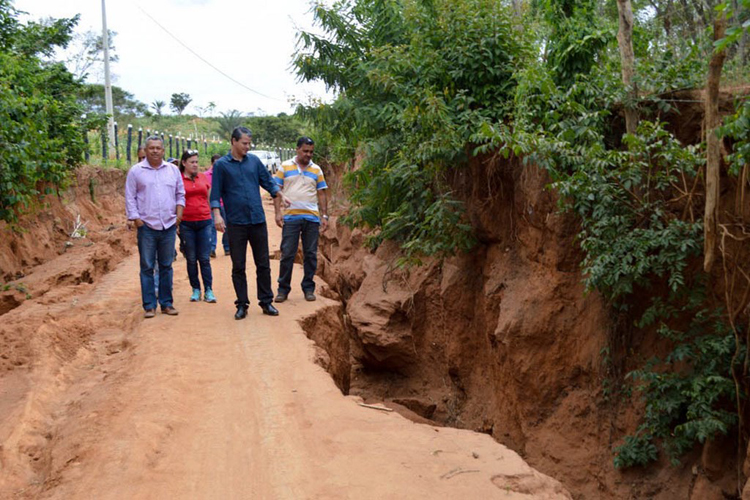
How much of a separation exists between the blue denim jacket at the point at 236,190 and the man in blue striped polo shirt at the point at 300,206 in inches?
24.8

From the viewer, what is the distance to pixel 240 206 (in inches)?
286

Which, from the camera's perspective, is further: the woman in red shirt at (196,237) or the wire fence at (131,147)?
the wire fence at (131,147)

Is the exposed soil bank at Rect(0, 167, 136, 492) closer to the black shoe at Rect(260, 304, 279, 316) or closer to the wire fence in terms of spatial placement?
the black shoe at Rect(260, 304, 279, 316)

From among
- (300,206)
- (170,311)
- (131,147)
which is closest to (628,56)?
(300,206)

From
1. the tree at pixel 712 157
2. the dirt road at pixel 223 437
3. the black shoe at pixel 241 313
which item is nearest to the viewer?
the dirt road at pixel 223 437

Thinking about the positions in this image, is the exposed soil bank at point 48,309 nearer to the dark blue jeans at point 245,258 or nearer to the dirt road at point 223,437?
the dirt road at point 223,437

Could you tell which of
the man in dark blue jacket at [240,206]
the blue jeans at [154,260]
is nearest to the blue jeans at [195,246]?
the blue jeans at [154,260]

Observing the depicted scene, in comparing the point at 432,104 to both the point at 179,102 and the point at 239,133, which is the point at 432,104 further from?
the point at 179,102

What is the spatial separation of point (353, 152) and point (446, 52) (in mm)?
4774

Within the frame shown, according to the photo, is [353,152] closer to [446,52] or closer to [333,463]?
[446,52]

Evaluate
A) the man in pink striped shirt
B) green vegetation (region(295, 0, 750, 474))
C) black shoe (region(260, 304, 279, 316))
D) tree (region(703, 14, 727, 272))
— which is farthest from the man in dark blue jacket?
tree (region(703, 14, 727, 272))

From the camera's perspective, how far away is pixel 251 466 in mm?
4086

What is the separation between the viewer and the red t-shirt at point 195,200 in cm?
814

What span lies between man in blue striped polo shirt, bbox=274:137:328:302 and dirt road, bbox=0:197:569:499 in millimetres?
1541
